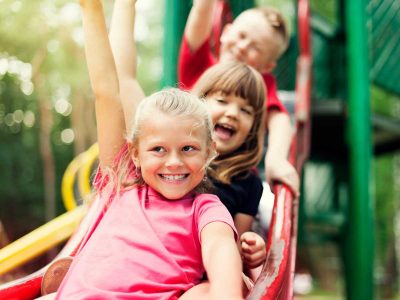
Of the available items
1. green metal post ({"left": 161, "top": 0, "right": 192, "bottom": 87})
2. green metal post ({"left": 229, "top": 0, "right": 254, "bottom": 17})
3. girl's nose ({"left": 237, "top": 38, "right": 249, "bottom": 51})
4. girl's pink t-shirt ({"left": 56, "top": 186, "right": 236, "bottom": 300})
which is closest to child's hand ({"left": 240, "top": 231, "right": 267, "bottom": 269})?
girl's pink t-shirt ({"left": 56, "top": 186, "right": 236, "bottom": 300})

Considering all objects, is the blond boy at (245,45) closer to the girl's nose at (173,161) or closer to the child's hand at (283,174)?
the child's hand at (283,174)

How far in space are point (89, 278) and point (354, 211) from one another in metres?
2.87

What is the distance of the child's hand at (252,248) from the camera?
1.61 metres

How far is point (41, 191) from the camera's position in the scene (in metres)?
17.0

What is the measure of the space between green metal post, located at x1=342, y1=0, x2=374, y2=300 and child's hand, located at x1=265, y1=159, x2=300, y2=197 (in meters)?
1.85

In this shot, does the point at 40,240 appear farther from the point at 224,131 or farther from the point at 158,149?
the point at 158,149

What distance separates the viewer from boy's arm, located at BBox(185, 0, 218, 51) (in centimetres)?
262

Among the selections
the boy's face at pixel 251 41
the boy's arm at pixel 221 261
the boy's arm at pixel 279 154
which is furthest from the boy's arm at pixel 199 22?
the boy's arm at pixel 221 261

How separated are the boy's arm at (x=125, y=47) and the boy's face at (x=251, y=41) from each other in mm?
901

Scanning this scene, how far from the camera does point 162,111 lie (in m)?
1.53

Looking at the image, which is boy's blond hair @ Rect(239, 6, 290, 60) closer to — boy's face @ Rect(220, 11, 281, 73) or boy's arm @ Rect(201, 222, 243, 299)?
boy's face @ Rect(220, 11, 281, 73)

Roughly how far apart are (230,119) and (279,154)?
35 centimetres

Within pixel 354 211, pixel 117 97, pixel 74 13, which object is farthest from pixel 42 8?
pixel 117 97

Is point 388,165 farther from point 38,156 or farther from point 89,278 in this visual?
point 89,278
